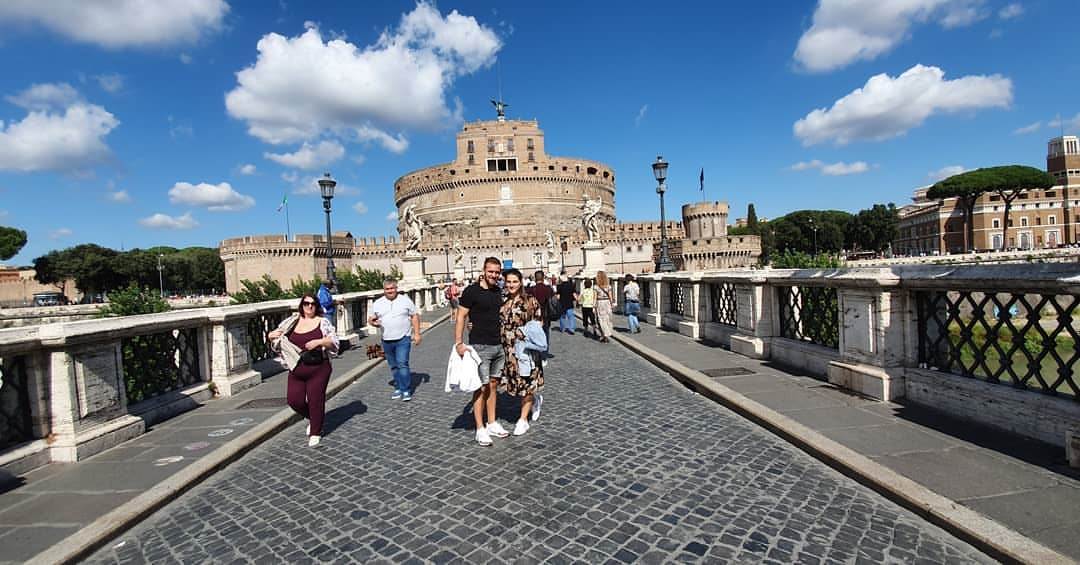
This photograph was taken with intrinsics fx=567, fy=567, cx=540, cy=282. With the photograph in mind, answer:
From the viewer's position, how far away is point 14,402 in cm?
440

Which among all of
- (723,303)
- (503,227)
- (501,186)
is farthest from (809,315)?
(501,186)

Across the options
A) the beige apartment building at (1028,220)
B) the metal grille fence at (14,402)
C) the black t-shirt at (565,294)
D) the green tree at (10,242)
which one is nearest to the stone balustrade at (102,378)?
the metal grille fence at (14,402)

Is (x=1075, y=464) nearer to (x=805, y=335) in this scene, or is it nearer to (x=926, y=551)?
(x=926, y=551)

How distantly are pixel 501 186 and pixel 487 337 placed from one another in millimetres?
66947

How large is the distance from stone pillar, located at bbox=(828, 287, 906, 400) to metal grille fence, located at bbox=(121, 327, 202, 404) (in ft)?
23.7

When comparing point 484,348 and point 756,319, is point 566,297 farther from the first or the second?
point 484,348

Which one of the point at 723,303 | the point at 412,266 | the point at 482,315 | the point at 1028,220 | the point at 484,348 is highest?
the point at 1028,220

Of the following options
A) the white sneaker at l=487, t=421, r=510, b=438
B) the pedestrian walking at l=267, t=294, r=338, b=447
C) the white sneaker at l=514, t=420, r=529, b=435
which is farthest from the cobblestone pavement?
the pedestrian walking at l=267, t=294, r=338, b=447

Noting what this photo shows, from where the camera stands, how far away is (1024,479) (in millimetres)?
3336

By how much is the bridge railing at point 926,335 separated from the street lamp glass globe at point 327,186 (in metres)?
12.8

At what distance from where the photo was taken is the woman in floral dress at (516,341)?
5.04 metres

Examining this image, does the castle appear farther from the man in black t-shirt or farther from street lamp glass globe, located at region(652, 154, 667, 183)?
the man in black t-shirt

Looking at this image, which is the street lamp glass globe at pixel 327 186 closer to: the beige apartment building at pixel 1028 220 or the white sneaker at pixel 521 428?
the white sneaker at pixel 521 428

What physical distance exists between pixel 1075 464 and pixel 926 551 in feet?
4.72
